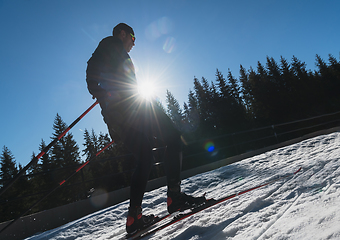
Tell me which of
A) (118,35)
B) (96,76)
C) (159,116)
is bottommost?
(159,116)

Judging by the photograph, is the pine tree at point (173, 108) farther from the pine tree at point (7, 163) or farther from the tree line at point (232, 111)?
the pine tree at point (7, 163)

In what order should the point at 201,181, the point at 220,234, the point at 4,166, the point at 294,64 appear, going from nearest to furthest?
the point at 220,234
the point at 201,181
the point at 4,166
the point at 294,64

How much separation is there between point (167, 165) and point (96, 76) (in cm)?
108

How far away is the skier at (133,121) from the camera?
1.71m

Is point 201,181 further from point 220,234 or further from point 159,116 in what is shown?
point 220,234

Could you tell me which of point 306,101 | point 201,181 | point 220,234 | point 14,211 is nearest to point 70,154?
point 14,211

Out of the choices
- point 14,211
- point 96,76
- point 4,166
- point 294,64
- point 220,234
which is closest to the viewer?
point 220,234

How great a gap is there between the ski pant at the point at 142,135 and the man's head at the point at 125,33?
0.75 metres

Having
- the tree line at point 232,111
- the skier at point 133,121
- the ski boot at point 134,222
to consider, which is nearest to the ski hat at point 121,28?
the skier at point 133,121

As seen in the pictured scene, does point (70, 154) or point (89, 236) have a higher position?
point (70, 154)

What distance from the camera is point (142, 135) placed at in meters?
1.76

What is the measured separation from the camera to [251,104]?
1423 inches

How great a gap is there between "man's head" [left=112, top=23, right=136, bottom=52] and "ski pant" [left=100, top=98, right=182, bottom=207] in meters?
0.75

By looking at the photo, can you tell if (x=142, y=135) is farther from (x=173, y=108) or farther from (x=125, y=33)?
(x=173, y=108)
